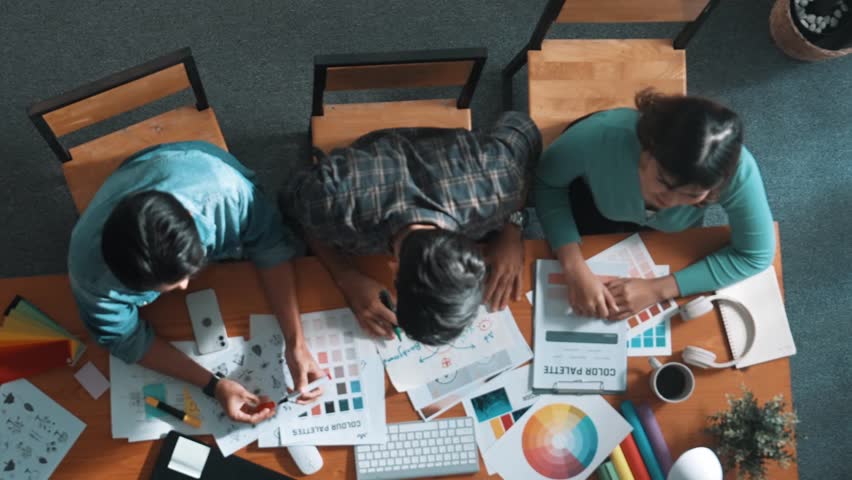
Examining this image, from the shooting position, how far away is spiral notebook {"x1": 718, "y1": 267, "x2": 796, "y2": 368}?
148 cm

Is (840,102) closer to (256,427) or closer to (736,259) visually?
(736,259)

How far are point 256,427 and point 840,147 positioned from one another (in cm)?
203

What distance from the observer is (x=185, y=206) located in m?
1.25

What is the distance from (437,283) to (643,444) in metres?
0.63

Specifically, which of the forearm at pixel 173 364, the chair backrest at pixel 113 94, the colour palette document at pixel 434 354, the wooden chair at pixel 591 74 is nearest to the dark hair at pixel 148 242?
the forearm at pixel 173 364

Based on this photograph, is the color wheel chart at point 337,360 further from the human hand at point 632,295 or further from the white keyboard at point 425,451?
the human hand at point 632,295

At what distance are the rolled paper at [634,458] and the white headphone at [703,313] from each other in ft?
0.67

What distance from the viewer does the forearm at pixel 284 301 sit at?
140 centimetres

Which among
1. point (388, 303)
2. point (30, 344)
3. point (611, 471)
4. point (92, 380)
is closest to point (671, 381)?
point (611, 471)

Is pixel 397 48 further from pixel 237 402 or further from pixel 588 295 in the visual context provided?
pixel 237 402

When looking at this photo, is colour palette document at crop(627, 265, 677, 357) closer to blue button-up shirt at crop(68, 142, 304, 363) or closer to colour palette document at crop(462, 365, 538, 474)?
colour palette document at crop(462, 365, 538, 474)

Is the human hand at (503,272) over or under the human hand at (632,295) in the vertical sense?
over

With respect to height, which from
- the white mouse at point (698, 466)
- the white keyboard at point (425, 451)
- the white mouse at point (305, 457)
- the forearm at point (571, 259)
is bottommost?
the white mouse at point (698, 466)

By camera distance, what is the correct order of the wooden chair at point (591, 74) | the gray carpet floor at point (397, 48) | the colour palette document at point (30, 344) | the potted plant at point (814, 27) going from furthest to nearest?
the potted plant at point (814, 27) < the gray carpet floor at point (397, 48) < the wooden chair at point (591, 74) < the colour palette document at point (30, 344)
